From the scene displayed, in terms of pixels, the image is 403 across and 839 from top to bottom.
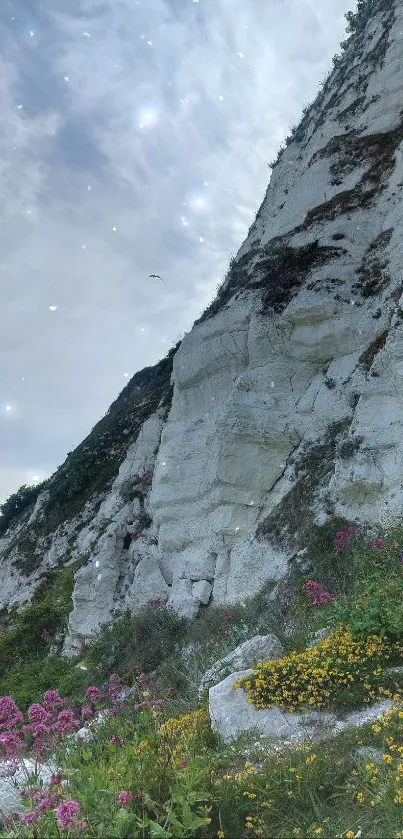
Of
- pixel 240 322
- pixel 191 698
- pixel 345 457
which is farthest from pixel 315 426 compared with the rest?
pixel 191 698

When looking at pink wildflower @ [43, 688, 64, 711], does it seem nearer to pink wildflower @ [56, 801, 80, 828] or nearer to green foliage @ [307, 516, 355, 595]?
pink wildflower @ [56, 801, 80, 828]

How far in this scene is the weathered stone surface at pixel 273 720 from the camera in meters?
6.25

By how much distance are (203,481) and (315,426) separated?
424cm

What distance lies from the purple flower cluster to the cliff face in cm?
270

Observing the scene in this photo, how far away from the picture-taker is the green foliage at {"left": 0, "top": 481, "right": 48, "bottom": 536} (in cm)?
3834

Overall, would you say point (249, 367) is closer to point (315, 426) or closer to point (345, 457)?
point (315, 426)

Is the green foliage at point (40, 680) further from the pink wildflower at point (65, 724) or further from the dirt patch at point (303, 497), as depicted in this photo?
the pink wildflower at point (65, 724)

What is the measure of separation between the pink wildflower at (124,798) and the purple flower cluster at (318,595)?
737 centimetres

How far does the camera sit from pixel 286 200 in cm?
2575

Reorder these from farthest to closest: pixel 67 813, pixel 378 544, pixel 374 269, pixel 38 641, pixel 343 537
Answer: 1. pixel 38 641
2. pixel 374 269
3. pixel 343 537
4. pixel 378 544
5. pixel 67 813

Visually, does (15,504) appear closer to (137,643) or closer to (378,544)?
(137,643)

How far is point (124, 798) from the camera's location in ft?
14.0

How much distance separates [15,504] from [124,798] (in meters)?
37.4

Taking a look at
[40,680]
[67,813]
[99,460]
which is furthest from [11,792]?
[99,460]
